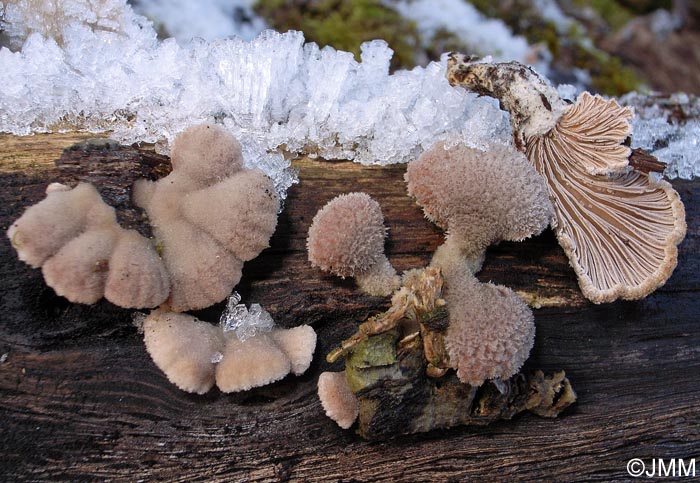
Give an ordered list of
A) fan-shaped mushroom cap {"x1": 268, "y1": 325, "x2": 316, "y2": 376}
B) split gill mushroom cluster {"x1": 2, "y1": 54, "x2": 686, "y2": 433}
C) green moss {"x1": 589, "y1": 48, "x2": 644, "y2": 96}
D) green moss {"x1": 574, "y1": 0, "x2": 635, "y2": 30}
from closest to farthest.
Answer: split gill mushroom cluster {"x1": 2, "y1": 54, "x2": 686, "y2": 433}
fan-shaped mushroom cap {"x1": 268, "y1": 325, "x2": 316, "y2": 376}
green moss {"x1": 589, "y1": 48, "x2": 644, "y2": 96}
green moss {"x1": 574, "y1": 0, "x2": 635, "y2": 30}

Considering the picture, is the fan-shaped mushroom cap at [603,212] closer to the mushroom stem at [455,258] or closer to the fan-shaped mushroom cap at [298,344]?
the mushroom stem at [455,258]

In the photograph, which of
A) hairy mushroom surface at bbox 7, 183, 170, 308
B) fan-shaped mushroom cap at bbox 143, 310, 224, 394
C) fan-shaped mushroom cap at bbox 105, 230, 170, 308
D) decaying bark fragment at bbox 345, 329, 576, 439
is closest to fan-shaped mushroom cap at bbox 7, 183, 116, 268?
hairy mushroom surface at bbox 7, 183, 170, 308

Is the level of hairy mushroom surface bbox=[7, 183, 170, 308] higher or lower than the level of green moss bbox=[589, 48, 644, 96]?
lower

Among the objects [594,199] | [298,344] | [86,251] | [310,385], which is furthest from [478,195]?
[86,251]

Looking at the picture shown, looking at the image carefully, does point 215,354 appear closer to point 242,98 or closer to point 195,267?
point 195,267

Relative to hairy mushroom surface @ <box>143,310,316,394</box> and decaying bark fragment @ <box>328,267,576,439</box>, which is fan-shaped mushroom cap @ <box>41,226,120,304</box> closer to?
hairy mushroom surface @ <box>143,310,316,394</box>

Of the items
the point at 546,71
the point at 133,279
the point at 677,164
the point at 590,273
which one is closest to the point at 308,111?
the point at 133,279
